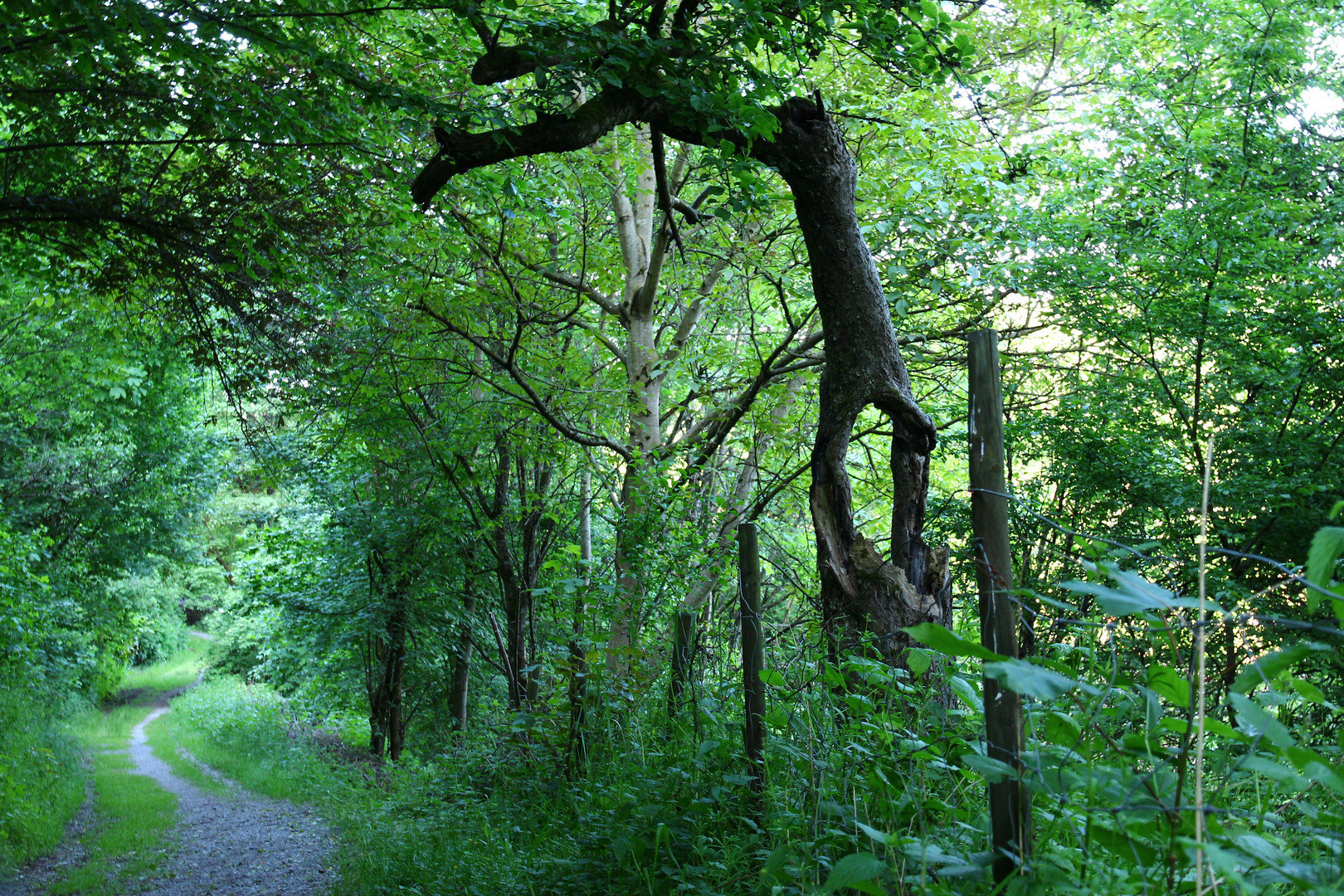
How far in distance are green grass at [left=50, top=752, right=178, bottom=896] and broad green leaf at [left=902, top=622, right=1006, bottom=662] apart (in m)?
8.57

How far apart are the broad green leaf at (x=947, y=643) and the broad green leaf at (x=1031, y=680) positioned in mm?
88

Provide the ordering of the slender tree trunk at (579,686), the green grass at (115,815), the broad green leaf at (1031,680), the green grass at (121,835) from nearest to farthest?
the broad green leaf at (1031,680), the slender tree trunk at (579,686), the green grass at (121,835), the green grass at (115,815)

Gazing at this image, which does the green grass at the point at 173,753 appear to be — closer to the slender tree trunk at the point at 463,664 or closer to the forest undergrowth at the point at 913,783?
the slender tree trunk at the point at 463,664

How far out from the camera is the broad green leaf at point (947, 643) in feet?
5.35

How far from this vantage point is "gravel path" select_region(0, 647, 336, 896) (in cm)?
767

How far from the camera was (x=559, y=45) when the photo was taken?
179 inches

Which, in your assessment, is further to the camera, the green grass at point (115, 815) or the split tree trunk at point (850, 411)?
the green grass at point (115, 815)

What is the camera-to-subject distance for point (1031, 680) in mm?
1490

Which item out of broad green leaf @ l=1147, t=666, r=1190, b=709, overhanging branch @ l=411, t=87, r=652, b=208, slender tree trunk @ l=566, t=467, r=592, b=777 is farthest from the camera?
slender tree trunk @ l=566, t=467, r=592, b=777

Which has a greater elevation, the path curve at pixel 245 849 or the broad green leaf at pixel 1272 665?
the broad green leaf at pixel 1272 665

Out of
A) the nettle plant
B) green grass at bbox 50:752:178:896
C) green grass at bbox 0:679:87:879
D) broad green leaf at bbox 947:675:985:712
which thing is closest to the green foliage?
green grass at bbox 0:679:87:879

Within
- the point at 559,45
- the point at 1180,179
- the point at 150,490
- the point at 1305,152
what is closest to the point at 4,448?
the point at 150,490

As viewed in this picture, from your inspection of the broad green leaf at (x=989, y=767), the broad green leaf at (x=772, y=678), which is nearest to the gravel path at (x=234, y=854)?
the broad green leaf at (x=772, y=678)

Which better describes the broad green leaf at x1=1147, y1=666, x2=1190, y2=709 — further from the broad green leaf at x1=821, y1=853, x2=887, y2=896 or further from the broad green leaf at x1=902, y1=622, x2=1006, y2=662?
the broad green leaf at x1=821, y1=853, x2=887, y2=896
